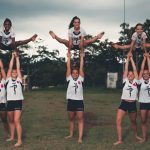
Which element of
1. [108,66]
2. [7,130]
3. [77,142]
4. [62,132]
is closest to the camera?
[77,142]

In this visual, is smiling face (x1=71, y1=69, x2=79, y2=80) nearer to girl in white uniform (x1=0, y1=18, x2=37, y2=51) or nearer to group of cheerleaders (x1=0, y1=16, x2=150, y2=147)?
group of cheerleaders (x1=0, y1=16, x2=150, y2=147)

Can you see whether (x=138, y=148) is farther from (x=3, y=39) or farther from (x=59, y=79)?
(x=59, y=79)

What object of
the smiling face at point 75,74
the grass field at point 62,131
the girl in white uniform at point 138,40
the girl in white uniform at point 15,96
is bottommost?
the grass field at point 62,131

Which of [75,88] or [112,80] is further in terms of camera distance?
[112,80]

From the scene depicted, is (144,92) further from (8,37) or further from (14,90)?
(8,37)

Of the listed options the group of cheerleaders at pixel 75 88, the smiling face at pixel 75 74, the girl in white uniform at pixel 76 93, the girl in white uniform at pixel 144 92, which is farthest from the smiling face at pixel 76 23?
the girl in white uniform at pixel 144 92

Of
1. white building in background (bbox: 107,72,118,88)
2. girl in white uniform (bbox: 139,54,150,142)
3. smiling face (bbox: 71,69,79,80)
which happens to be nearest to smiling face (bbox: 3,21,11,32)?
smiling face (bbox: 71,69,79,80)

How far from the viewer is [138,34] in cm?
1572

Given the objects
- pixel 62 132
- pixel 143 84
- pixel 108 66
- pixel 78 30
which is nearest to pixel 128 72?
pixel 143 84

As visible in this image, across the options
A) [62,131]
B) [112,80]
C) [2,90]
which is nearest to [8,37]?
[2,90]

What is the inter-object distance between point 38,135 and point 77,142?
230 centimetres

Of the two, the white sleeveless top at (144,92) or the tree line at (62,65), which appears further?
the tree line at (62,65)

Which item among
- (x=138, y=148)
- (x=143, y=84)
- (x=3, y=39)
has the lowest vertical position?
(x=138, y=148)

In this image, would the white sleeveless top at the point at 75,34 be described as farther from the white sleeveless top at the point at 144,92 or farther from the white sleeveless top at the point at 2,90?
the white sleeveless top at the point at 2,90
